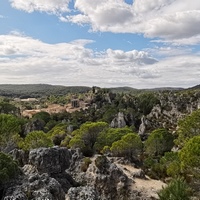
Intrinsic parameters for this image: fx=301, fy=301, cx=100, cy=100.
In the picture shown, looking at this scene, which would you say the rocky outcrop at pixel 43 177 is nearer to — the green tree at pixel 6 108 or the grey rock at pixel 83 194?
the grey rock at pixel 83 194

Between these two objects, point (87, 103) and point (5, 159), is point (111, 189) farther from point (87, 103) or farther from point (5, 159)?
point (87, 103)

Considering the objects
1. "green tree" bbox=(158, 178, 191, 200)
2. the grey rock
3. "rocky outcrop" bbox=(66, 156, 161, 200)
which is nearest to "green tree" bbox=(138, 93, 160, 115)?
"rocky outcrop" bbox=(66, 156, 161, 200)

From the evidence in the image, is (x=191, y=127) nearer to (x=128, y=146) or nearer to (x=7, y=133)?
(x=128, y=146)

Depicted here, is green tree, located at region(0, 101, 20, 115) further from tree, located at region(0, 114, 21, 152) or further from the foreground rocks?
the foreground rocks

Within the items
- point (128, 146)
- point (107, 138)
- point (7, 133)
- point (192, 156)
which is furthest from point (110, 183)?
point (107, 138)

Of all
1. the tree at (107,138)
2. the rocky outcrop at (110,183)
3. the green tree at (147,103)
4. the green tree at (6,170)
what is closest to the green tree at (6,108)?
the tree at (107,138)

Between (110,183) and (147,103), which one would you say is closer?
(110,183)
